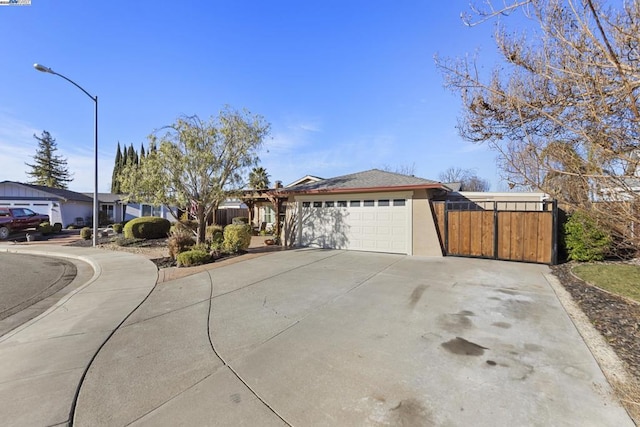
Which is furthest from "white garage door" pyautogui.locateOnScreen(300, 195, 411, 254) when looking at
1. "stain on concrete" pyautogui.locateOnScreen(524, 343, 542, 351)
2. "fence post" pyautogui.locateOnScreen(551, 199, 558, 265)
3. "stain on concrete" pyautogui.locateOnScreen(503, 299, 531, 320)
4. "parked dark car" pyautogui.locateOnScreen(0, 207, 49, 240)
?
"parked dark car" pyautogui.locateOnScreen(0, 207, 49, 240)

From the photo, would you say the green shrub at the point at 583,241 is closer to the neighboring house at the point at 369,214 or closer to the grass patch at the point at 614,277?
the grass patch at the point at 614,277

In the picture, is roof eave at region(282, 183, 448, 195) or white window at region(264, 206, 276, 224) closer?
roof eave at region(282, 183, 448, 195)

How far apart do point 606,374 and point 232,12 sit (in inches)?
457

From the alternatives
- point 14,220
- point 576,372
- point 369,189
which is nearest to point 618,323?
point 576,372

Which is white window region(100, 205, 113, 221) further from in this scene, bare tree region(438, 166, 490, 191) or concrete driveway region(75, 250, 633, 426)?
bare tree region(438, 166, 490, 191)

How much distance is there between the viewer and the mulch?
3488 mm

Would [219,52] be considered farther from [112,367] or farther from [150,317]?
[112,367]

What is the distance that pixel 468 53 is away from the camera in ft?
13.8

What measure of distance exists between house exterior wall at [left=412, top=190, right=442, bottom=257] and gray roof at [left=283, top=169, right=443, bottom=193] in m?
0.52

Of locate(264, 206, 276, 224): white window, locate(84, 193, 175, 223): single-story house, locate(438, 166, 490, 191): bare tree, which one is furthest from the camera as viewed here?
locate(438, 166, 490, 191): bare tree

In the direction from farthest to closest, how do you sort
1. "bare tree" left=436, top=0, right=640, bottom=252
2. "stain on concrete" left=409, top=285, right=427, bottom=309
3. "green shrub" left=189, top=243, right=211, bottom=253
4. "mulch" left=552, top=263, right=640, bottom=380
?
"green shrub" left=189, top=243, right=211, bottom=253 → "stain on concrete" left=409, top=285, right=427, bottom=309 → "mulch" left=552, top=263, right=640, bottom=380 → "bare tree" left=436, top=0, right=640, bottom=252

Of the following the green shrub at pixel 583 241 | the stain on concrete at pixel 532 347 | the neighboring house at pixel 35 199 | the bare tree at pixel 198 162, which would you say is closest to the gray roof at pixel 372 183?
the bare tree at pixel 198 162

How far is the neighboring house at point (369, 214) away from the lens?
10.8 meters

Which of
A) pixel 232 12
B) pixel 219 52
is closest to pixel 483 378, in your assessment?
pixel 232 12
